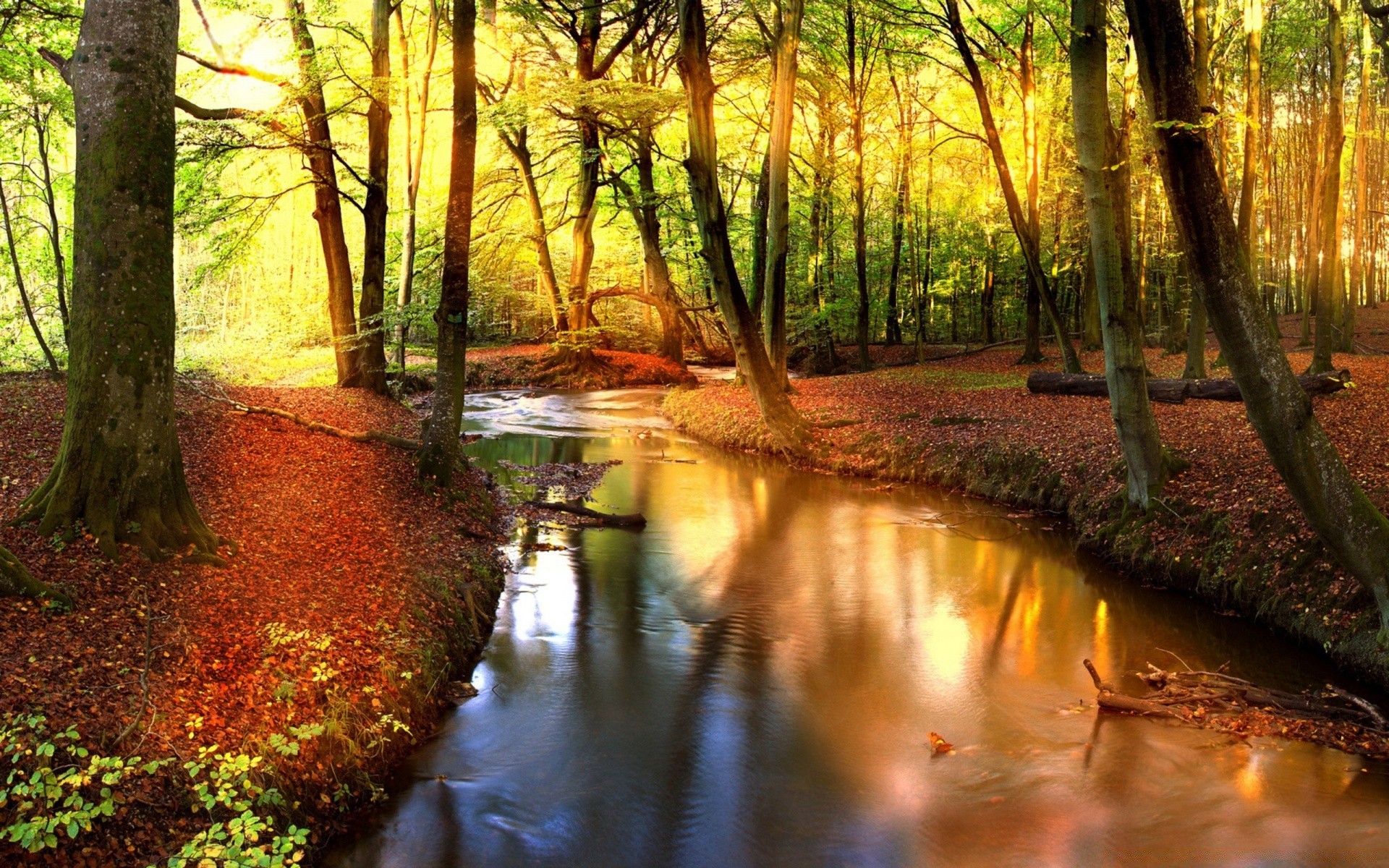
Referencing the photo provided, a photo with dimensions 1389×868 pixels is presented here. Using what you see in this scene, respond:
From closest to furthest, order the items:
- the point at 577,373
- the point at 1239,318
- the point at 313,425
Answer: the point at 1239,318
the point at 313,425
the point at 577,373

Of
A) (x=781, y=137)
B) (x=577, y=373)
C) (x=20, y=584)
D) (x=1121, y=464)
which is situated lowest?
(x=20, y=584)

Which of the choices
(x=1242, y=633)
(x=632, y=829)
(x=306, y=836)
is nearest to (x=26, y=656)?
(x=306, y=836)

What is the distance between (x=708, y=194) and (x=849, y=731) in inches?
428

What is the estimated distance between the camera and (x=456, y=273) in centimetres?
1024

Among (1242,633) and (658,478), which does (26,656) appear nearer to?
(1242,633)

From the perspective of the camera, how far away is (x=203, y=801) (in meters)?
3.97

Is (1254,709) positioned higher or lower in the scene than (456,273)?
lower

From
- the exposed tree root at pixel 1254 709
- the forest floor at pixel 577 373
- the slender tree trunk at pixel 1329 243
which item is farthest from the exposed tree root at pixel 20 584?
the forest floor at pixel 577 373

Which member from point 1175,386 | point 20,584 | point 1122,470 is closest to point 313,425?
point 20,584

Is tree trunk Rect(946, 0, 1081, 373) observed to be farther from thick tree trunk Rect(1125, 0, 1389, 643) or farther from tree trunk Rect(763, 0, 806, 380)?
thick tree trunk Rect(1125, 0, 1389, 643)

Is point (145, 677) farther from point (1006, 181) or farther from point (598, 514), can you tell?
point (1006, 181)

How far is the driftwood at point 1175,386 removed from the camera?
1312 cm

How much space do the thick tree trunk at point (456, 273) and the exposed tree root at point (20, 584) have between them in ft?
18.2

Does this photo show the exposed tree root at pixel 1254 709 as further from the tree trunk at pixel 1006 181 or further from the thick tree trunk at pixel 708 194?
the tree trunk at pixel 1006 181
